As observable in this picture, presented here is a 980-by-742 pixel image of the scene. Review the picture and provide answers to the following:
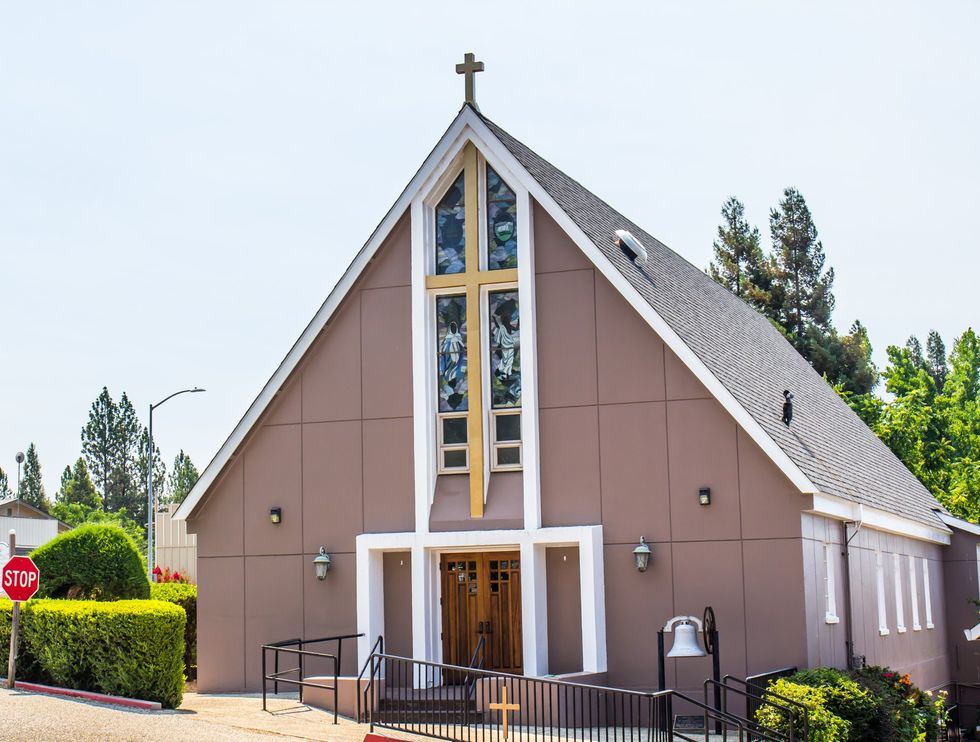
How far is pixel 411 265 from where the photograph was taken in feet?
A: 72.6

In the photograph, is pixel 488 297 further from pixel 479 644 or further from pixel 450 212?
pixel 479 644

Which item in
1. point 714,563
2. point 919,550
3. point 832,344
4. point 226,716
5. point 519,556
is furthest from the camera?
point 832,344

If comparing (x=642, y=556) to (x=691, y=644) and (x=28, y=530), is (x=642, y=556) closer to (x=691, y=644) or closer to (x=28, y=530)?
(x=691, y=644)

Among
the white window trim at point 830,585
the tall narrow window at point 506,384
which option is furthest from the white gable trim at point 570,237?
the white window trim at point 830,585

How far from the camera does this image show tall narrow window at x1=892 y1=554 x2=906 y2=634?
86.4 feet

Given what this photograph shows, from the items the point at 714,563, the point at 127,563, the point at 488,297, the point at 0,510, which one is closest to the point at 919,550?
the point at 714,563

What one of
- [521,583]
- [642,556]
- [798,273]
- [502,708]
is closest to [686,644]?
[502,708]

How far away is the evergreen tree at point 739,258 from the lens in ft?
205

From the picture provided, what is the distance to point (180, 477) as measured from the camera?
4717 inches

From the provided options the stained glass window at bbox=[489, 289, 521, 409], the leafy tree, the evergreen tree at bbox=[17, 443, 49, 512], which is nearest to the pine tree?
the stained glass window at bbox=[489, 289, 521, 409]

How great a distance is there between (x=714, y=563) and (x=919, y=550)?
36.1ft

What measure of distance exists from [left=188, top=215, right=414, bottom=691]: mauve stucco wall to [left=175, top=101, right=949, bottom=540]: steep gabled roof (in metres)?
0.31

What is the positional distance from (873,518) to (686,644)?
748 cm

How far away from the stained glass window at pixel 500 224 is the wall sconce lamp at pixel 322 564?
534 cm
